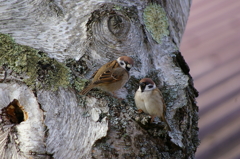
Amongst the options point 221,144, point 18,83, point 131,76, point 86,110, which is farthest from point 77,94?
point 221,144

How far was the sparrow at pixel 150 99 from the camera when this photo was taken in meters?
2.38

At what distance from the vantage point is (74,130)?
6.37 feet

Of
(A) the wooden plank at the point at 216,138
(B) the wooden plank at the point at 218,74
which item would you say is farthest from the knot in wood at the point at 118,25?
(A) the wooden plank at the point at 216,138

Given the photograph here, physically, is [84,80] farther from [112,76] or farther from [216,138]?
[216,138]

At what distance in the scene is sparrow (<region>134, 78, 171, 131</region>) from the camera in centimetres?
238

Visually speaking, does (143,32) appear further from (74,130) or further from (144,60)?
(74,130)

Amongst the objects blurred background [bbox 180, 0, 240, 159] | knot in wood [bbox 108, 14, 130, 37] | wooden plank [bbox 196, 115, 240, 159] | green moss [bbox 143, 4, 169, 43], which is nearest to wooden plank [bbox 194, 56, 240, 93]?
blurred background [bbox 180, 0, 240, 159]

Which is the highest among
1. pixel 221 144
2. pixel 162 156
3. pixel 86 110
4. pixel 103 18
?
pixel 103 18

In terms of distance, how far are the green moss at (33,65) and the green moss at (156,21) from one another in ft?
2.65

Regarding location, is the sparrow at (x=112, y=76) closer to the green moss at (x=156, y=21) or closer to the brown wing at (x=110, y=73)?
the brown wing at (x=110, y=73)

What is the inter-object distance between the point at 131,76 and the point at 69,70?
0.52m

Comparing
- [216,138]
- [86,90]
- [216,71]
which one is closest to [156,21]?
[216,71]

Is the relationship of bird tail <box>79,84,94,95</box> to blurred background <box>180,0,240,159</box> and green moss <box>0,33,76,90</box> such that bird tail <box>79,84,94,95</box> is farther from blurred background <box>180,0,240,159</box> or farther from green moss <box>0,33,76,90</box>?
blurred background <box>180,0,240,159</box>

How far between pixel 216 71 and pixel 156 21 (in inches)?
30.3
